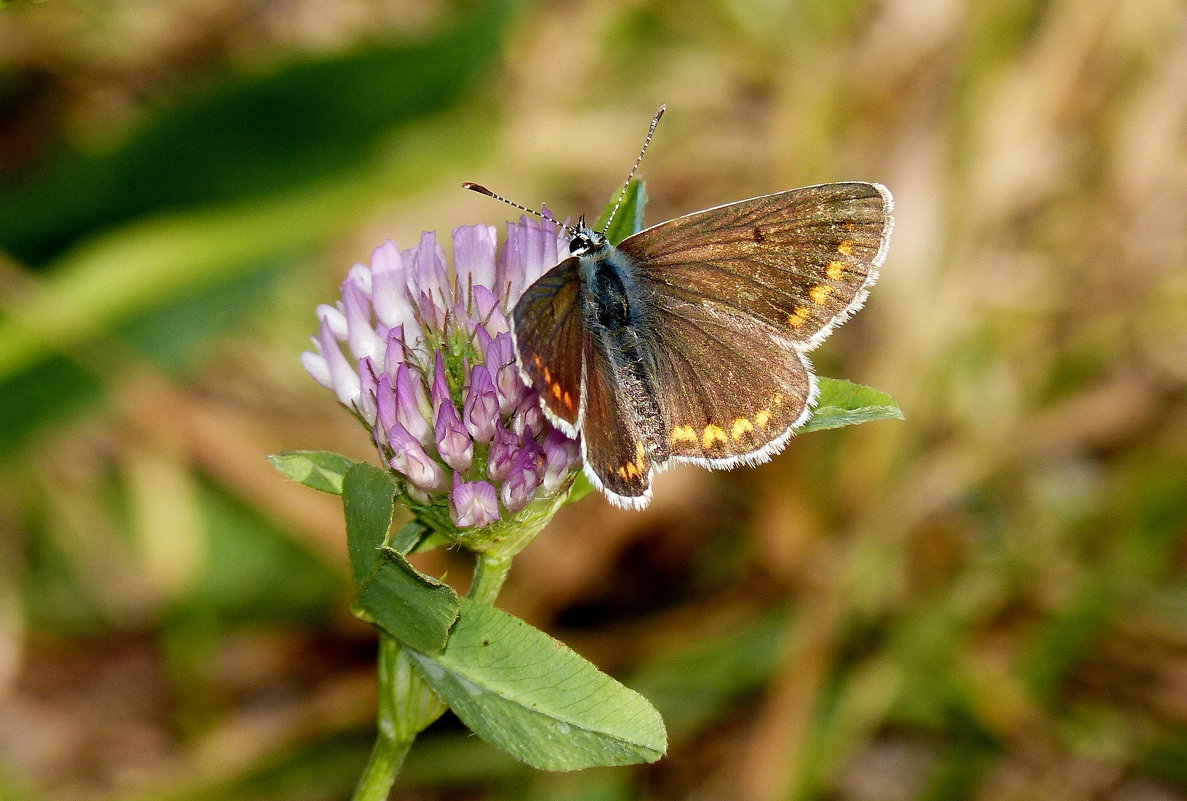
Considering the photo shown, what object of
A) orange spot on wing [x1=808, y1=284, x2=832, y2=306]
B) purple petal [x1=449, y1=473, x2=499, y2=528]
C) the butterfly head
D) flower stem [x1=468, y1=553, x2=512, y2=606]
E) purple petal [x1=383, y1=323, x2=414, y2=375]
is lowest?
flower stem [x1=468, y1=553, x2=512, y2=606]

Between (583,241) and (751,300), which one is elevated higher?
(583,241)

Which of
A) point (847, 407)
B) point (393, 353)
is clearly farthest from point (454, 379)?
point (847, 407)

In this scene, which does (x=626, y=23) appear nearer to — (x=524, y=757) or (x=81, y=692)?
(x=81, y=692)

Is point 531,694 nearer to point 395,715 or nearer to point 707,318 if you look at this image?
point 395,715

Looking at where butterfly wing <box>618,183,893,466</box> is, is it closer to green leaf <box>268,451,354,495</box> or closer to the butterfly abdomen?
the butterfly abdomen

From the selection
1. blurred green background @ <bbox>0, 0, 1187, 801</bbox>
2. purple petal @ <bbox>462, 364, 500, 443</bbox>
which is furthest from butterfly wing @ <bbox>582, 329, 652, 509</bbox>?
blurred green background @ <bbox>0, 0, 1187, 801</bbox>

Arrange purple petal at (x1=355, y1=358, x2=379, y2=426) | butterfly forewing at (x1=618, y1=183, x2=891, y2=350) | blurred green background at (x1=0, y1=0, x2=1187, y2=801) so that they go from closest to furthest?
1. purple petal at (x1=355, y1=358, x2=379, y2=426)
2. butterfly forewing at (x1=618, y1=183, x2=891, y2=350)
3. blurred green background at (x1=0, y1=0, x2=1187, y2=801)

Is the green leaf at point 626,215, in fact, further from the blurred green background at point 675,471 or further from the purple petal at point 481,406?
the blurred green background at point 675,471
